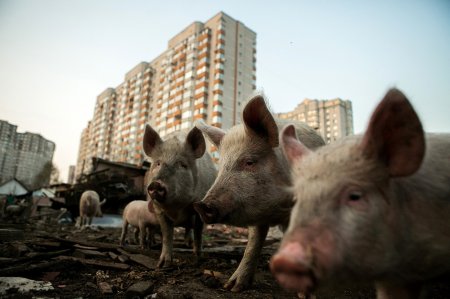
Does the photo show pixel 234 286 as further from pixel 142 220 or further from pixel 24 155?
pixel 24 155

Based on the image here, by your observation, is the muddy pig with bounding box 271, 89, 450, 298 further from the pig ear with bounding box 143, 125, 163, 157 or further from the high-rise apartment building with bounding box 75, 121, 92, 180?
the high-rise apartment building with bounding box 75, 121, 92, 180

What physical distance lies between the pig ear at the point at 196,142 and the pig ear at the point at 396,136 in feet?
12.7

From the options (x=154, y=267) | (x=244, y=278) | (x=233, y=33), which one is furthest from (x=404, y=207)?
(x=233, y=33)

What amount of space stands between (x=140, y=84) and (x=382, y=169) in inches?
3297

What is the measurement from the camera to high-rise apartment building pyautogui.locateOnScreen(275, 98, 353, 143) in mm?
106812

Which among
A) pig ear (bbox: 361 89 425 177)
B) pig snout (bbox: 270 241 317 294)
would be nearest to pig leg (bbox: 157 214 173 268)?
pig snout (bbox: 270 241 317 294)

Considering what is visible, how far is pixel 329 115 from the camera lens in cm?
11069

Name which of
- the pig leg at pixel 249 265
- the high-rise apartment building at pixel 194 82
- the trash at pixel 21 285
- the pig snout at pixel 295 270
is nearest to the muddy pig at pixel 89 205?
the trash at pixel 21 285

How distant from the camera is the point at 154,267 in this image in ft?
16.0

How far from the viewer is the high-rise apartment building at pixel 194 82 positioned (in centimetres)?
5762

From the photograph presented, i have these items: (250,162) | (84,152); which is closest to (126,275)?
(250,162)

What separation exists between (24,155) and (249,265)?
104 m

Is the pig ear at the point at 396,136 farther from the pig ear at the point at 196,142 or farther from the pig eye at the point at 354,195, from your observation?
the pig ear at the point at 196,142

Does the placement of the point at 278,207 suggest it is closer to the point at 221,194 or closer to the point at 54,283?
the point at 221,194
